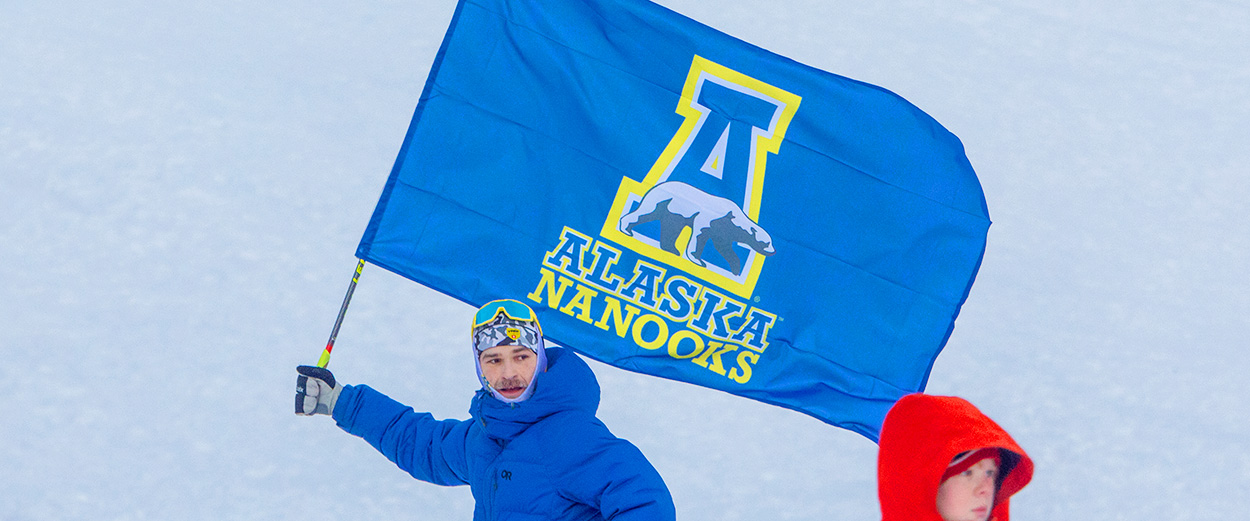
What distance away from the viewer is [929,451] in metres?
2.21

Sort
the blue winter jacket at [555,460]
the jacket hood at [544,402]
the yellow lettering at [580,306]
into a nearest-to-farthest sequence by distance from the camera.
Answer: the blue winter jacket at [555,460] < the jacket hood at [544,402] < the yellow lettering at [580,306]

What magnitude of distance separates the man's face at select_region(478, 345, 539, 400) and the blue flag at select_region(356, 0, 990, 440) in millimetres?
575

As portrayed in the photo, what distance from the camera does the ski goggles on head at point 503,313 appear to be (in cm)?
290

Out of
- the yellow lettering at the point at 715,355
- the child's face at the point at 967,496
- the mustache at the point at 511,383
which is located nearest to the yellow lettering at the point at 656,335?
the yellow lettering at the point at 715,355

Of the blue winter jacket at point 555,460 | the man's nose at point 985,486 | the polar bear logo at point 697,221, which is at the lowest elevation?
the blue winter jacket at point 555,460

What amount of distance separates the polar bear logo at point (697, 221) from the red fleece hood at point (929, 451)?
127 cm

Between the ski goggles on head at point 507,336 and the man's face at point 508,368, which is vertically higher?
the ski goggles on head at point 507,336

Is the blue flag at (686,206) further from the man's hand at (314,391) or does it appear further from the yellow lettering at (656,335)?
the man's hand at (314,391)

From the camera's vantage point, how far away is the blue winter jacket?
104 inches

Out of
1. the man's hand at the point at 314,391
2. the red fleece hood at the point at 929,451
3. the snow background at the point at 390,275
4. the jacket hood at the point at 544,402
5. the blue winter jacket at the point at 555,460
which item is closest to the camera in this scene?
the red fleece hood at the point at 929,451

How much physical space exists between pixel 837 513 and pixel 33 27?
364cm

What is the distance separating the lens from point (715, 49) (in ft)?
11.9

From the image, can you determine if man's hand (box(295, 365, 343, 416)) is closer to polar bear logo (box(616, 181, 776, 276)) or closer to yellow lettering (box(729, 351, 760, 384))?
polar bear logo (box(616, 181, 776, 276))

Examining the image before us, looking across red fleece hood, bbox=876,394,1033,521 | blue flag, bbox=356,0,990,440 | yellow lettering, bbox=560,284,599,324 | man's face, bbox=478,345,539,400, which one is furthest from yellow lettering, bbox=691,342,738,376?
red fleece hood, bbox=876,394,1033,521
